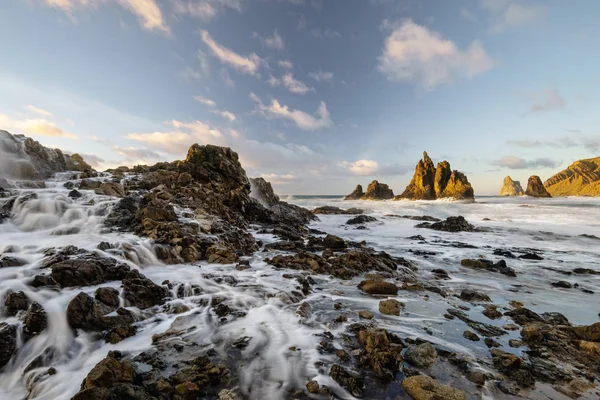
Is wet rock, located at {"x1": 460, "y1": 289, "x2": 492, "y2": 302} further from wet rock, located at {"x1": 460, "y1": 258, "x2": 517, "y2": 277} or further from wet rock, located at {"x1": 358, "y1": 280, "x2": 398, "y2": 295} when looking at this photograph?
wet rock, located at {"x1": 460, "y1": 258, "x2": 517, "y2": 277}

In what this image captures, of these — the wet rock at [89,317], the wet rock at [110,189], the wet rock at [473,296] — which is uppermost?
the wet rock at [110,189]

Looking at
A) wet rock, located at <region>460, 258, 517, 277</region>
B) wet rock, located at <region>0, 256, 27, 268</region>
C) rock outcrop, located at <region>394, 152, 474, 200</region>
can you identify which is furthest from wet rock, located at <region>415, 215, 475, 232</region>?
rock outcrop, located at <region>394, 152, 474, 200</region>

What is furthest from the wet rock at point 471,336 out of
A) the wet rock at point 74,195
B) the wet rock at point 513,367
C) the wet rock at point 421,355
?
the wet rock at point 74,195

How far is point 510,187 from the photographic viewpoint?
469 ft

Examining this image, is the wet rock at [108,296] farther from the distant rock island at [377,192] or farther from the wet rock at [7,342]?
the distant rock island at [377,192]

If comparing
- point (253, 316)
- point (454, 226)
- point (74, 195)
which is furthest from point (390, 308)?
point (454, 226)

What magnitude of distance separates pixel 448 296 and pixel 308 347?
5.44 m

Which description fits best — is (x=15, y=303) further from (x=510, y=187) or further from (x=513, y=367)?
(x=510, y=187)

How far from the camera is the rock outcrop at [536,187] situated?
2928 inches

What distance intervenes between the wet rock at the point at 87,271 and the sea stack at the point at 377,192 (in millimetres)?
83633

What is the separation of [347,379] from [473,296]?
6.01m

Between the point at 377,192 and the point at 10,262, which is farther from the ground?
the point at 377,192

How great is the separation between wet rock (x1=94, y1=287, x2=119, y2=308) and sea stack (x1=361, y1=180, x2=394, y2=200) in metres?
84.6

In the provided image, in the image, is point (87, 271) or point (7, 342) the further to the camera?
point (87, 271)
